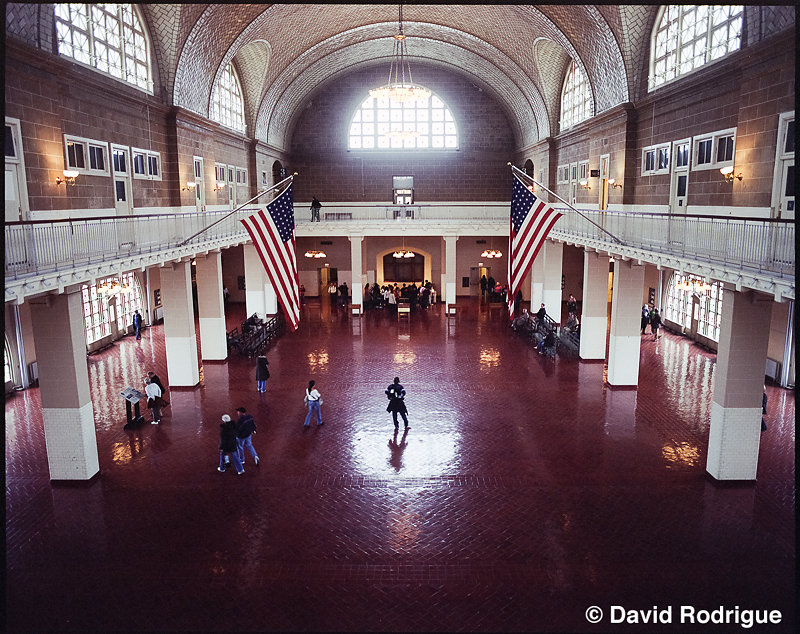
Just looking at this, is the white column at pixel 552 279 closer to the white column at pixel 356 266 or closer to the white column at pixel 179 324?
the white column at pixel 356 266

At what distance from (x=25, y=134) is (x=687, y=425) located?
14.8m

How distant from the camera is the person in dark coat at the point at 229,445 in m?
10.9

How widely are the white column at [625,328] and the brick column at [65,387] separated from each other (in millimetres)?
12258

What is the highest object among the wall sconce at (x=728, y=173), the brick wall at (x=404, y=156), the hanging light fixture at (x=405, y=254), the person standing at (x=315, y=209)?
the brick wall at (x=404, y=156)

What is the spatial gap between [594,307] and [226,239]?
11.4 metres

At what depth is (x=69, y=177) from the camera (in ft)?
42.7

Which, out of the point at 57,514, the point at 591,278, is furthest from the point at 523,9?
the point at 57,514

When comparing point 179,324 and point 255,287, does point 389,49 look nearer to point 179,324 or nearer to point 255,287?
point 255,287

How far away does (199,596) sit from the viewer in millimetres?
7824

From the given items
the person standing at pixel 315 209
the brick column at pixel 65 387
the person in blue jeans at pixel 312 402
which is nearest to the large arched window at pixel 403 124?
the person standing at pixel 315 209

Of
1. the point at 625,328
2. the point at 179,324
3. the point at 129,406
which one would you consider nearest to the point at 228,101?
the point at 179,324

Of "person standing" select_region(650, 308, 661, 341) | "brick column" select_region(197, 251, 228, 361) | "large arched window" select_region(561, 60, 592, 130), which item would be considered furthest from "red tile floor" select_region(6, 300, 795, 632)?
"large arched window" select_region(561, 60, 592, 130)

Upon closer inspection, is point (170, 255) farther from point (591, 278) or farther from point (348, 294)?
point (348, 294)

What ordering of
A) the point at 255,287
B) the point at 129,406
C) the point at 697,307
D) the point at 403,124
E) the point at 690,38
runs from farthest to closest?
the point at 403,124, the point at 255,287, the point at 697,307, the point at 690,38, the point at 129,406
